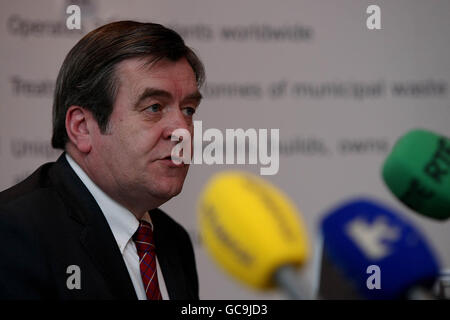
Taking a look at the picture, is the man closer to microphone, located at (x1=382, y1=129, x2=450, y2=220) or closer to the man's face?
the man's face

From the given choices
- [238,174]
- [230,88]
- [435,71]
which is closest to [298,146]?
[230,88]

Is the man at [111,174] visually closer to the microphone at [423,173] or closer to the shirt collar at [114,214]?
the shirt collar at [114,214]

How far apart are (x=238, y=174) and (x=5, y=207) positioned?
75 cm

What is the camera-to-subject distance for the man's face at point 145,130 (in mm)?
1345

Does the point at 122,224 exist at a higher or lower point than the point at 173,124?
lower

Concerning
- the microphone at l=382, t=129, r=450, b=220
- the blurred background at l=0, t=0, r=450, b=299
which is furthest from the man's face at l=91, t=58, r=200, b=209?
the blurred background at l=0, t=0, r=450, b=299

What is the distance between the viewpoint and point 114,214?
140cm

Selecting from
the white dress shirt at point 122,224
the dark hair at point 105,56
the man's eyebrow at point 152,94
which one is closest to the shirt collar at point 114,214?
the white dress shirt at point 122,224

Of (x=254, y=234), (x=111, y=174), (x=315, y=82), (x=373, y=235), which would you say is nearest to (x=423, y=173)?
(x=373, y=235)

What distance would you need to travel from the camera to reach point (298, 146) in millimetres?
2123

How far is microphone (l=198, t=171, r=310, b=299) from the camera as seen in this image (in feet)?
1.81

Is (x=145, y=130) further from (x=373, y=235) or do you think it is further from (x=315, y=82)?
(x=315, y=82)

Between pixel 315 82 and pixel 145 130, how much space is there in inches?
38.7

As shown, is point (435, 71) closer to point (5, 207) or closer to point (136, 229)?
point (136, 229)
